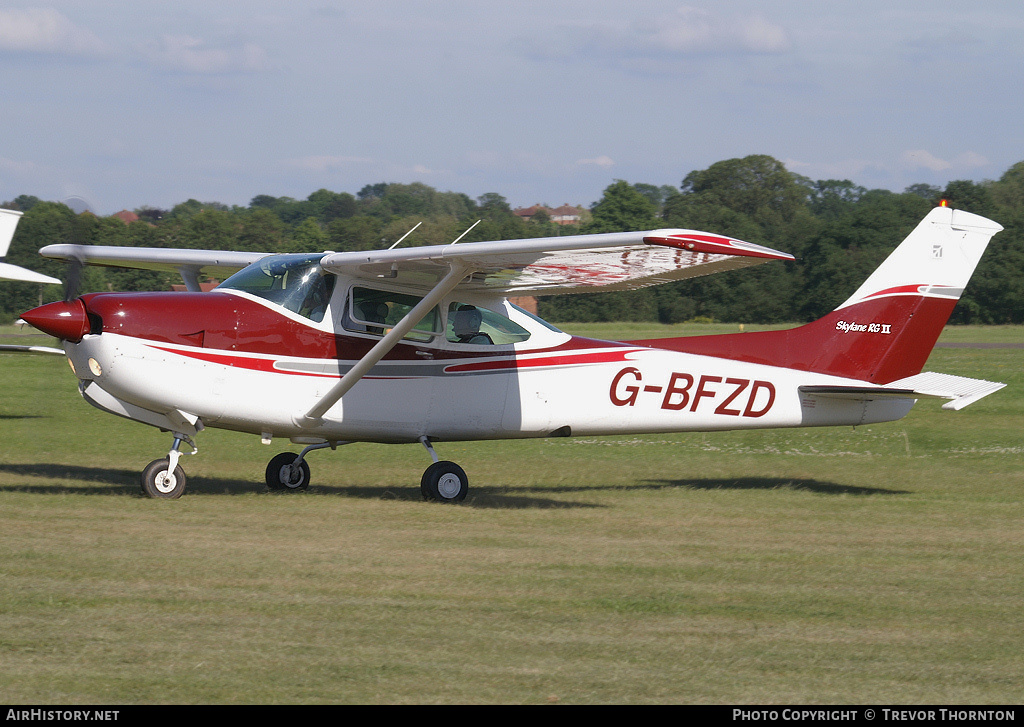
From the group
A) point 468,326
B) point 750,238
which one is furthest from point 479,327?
point 750,238

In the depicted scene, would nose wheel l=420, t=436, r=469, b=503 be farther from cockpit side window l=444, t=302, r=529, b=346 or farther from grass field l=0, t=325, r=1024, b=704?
cockpit side window l=444, t=302, r=529, b=346

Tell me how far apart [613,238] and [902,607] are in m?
3.30

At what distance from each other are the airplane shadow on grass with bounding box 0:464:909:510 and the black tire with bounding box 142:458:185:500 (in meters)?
0.29

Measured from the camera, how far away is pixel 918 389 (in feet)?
36.3

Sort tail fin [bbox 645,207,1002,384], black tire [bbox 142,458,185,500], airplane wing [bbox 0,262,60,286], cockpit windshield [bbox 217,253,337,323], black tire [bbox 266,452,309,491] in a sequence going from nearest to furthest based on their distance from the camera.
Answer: black tire [bbox 142,458,185,500] → cockpit windshield [bbox 217,253,337,323] → black tire [bbox 266,452,309,491] → tail fin [bbox 645,207,1002,384] → airplane wing [bbox 0,262,60,286]

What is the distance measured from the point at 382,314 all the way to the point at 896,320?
524 cm

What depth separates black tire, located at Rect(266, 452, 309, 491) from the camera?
10898mm

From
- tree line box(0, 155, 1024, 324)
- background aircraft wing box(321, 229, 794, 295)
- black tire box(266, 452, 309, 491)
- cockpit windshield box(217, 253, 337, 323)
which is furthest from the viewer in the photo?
tree line box(0, 155, 1024, 324)

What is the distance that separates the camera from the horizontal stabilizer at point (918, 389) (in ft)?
35.9

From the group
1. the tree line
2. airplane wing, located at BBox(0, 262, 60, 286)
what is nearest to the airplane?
airplane wing, located at BBox(0, 262, 60, 286)

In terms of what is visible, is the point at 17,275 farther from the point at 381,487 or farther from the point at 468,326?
the point at 468,326

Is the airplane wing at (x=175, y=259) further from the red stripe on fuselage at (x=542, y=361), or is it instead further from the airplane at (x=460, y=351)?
the red stripe on fuselage at (x=542, y=361)

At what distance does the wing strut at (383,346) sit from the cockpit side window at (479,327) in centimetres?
61

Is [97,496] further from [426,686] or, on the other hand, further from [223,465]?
[426,686]
